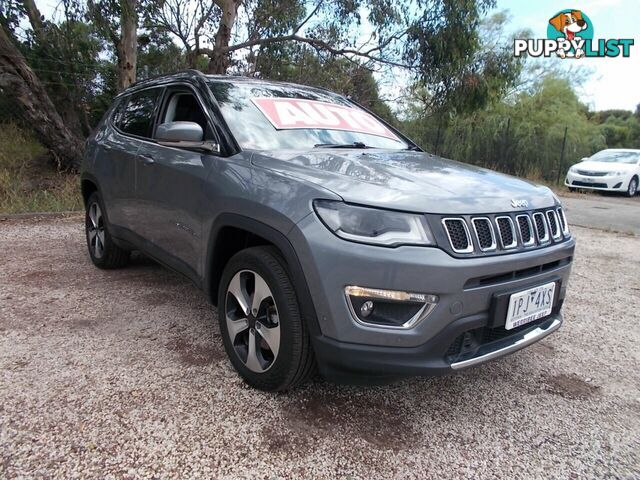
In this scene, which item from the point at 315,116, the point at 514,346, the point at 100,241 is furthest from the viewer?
the point at 100,241

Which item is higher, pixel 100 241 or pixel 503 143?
pixel 503 143

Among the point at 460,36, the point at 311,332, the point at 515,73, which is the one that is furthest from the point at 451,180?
the point at 515,73

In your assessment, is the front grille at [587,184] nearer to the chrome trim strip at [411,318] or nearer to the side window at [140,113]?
the side window at [140,113]

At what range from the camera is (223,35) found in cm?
1025

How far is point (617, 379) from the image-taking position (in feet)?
9.00

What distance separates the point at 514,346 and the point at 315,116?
6.08 feet

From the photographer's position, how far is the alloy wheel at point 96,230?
431 cm

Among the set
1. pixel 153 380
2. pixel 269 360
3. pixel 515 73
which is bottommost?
pixel 153 380

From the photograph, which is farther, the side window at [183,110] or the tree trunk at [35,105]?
the tree trunk at [35,105]

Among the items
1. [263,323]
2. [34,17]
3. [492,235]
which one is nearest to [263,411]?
[263,323]

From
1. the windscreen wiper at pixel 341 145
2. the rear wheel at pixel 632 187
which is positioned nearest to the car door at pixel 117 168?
the windscreen wiper at pixel 341 145

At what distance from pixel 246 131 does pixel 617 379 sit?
2.59 meters

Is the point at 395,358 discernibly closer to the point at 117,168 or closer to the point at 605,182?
the point at 117,168

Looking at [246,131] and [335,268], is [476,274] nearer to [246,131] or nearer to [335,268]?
[335,268]
